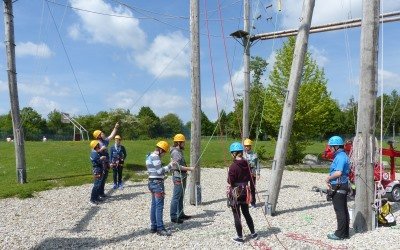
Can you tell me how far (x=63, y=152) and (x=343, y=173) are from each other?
73.3ft

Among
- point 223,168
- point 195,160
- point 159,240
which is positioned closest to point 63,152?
point 223,168

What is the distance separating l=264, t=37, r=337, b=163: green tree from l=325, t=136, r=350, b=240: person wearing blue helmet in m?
18.5

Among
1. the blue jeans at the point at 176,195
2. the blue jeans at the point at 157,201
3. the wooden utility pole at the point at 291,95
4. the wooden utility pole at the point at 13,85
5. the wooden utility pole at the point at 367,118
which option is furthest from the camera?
the wooden utility pole at the point at 13,85

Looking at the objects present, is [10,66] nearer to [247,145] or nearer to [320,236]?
[247,145]

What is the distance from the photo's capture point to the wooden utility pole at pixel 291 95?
944 cm

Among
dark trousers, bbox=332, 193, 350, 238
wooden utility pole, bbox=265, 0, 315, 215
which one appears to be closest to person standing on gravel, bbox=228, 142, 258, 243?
dark trousers, bbox=332, 193, 350, 238

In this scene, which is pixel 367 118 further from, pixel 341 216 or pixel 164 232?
pixel 164 232

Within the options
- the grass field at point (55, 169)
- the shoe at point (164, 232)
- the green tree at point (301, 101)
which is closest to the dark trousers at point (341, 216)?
the shoe at point (164, 232)

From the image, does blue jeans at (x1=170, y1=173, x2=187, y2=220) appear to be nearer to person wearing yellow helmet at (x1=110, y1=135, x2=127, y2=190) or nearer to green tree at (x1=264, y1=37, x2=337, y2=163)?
person wearing yellow helmet at (x1=110, y1=135, x2=127, y2=190)

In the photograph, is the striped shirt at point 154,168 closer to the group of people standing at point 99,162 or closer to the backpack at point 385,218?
the group of people standing at point 99,162

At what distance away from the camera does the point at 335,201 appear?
25.7ft

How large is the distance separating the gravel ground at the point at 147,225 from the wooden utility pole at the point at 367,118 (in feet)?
1.48

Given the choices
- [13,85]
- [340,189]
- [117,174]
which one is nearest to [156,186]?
[340,189]

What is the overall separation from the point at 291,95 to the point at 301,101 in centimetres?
1724
